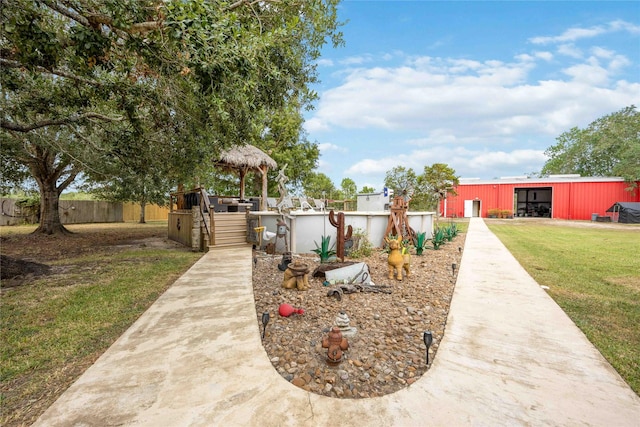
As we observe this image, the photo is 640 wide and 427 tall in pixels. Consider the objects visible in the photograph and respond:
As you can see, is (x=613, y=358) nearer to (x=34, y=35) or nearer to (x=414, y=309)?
(x=414, y=309)

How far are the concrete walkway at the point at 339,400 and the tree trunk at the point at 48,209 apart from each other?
1335 centimetres

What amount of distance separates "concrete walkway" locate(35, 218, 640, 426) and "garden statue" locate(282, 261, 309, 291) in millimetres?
1158

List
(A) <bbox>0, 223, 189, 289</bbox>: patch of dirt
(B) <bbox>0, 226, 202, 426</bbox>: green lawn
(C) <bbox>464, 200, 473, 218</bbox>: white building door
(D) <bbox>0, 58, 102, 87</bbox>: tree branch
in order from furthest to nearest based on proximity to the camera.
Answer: (C) <bbox>464, 200, 473, 218</bbox>: white building door → (A) <bbox>0, 223, 189, 289</bbox>: patch of dirt → (D) <bbox>0, 58, 102, 87</bbox>: tree branch → (B) <bbox>0, 226, 202, 426</bbox>: green lawn

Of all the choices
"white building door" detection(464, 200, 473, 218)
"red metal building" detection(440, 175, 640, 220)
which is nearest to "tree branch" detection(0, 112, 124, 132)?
"red metal building" detection(440, 175, 640, 220)

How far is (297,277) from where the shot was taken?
4559mm

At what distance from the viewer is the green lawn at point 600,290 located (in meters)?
2.75

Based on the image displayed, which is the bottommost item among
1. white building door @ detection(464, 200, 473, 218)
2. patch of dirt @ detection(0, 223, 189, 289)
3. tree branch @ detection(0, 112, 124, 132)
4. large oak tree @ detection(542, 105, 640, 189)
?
patch of dirt @ detection(0, 223, 189, 289)

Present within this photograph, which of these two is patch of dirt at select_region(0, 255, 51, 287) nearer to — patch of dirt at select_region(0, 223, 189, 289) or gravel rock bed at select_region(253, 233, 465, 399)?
patch of dirt at select_region(0, 223, 189, 289)

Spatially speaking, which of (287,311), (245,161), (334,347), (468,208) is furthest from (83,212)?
(468,208)

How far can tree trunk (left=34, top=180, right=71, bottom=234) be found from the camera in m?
12.5

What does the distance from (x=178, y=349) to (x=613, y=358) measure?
12.8 feet

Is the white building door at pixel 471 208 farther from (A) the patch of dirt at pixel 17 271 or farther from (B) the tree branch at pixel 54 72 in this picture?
(A) the patch of dirt at pixel 17 271

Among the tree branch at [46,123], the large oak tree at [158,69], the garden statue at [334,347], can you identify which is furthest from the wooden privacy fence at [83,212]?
the garden statue at [334,347]

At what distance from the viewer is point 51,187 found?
41.4 ft
